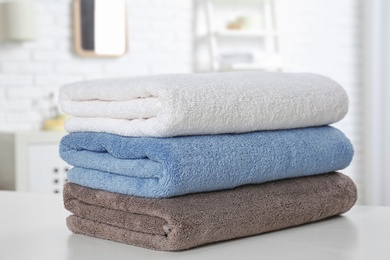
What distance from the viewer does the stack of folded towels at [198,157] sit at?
0.76m

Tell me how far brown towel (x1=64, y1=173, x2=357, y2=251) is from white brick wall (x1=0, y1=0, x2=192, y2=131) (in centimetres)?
282

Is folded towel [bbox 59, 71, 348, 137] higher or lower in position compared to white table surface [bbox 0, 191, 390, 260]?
higher

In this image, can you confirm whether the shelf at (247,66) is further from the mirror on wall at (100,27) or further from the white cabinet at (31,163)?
the white cabinet at (31,163)

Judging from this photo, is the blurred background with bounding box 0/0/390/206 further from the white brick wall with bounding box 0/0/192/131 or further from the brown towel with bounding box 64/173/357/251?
the brown towel with bounding box 64/173/357/251

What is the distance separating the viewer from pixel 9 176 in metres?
3.27

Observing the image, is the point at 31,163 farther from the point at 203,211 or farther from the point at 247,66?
the point at 203,211

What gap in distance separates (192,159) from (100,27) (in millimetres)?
3149

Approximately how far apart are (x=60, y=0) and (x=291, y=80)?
9.82 feet

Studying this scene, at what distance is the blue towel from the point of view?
755mm

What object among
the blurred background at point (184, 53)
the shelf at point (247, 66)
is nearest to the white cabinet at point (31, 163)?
the blurred background at point (184, 53)

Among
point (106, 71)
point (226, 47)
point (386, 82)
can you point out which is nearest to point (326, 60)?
point (386, 82)

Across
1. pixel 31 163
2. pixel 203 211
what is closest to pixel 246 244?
pixel 203 211

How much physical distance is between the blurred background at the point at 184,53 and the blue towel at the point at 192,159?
2424 mm

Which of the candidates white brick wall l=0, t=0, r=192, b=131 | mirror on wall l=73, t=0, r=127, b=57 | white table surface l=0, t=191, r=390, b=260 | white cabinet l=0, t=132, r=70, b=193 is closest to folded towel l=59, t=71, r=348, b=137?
white table surface l=0, t=191, r=390, b=260
